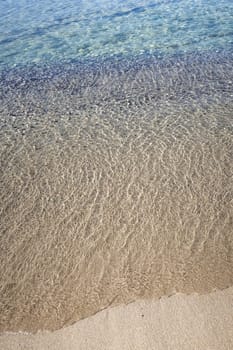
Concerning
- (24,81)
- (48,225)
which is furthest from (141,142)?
(24,81)

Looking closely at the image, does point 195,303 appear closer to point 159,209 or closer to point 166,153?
point 159,209

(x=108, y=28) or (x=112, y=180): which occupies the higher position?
(x=108, y=28)

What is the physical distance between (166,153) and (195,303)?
2473 millimetres

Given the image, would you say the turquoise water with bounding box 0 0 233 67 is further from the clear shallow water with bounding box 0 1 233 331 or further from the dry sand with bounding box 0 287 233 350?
the dry sand with bounding box 0 287 233 350

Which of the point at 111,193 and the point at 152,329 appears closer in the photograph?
the point at 152,329

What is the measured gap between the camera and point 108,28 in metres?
11.1

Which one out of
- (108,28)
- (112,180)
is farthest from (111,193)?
(108,28)

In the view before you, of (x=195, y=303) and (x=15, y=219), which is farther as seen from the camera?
(x=15, y=219)

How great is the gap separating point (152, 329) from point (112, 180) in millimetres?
2147

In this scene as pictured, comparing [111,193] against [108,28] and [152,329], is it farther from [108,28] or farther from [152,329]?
[108,28]

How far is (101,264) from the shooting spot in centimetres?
354

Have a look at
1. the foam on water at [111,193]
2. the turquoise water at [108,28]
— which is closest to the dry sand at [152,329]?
the foam on water at [111,193]

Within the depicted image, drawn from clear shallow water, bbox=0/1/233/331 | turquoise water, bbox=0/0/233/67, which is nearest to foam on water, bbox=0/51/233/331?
clear shallow water, bbox=0/1/233/331

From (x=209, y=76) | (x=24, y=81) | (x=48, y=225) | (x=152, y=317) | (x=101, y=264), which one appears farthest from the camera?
(x=24, y=81)
